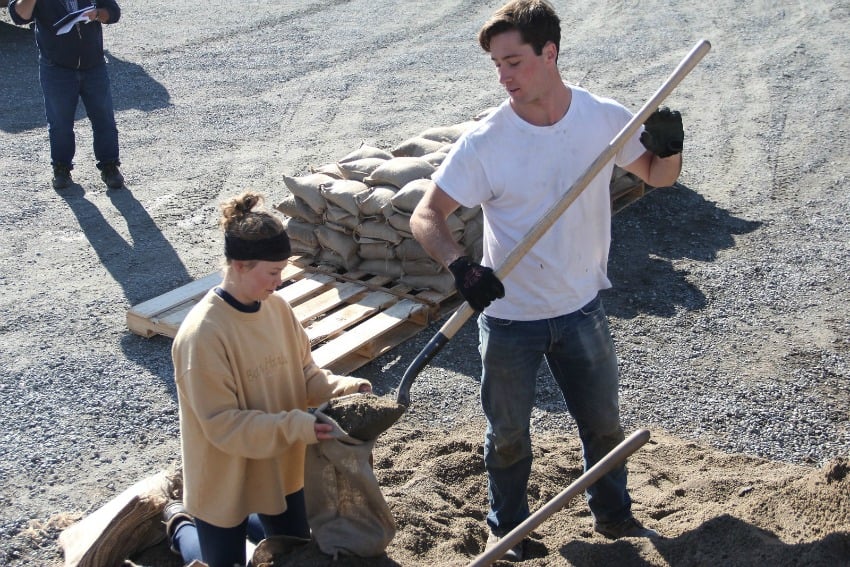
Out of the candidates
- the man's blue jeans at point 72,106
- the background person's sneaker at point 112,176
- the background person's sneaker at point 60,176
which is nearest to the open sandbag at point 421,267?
the background person's sneaker at point 112,176

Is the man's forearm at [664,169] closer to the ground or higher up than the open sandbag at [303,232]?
higher up

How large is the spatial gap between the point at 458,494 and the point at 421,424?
0.82 metres

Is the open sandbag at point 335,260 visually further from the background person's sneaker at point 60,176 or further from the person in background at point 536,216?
the background person's sneaker at point 60,176

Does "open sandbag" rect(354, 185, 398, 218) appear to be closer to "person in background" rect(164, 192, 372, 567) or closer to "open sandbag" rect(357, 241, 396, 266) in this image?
"open sandbag" rect(357, 241, 396, 266)

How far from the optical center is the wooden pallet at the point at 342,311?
5926 mm

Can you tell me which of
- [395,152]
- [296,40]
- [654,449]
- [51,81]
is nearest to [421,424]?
[654,449]

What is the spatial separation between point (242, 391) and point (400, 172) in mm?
3562

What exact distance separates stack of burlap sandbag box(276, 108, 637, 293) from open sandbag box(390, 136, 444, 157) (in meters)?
0.01

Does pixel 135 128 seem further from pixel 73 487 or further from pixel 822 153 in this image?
pixel 822 153

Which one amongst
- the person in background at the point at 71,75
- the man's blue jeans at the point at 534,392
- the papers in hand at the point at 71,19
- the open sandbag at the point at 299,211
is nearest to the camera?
the man's blue jeans at the point at 534,392

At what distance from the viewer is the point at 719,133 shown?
32.3 feet

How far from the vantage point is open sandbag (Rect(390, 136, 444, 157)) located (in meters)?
7.20

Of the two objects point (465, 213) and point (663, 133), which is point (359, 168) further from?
point (663, 133)

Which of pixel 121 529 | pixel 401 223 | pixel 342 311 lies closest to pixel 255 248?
pixel 121 529
